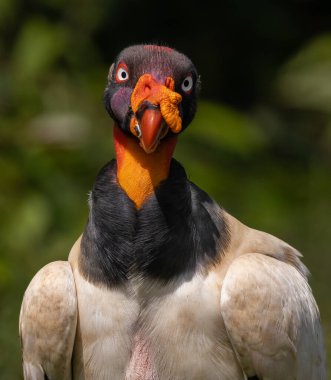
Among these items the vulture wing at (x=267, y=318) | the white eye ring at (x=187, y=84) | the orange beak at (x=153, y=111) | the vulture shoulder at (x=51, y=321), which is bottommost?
the vulture shoulder at (x=51, y=321)

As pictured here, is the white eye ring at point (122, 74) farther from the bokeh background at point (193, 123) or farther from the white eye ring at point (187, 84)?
the bokeh background at point (193, 123)

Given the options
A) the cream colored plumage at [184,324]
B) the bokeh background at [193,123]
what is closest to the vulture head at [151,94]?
the cream colored plumage at [184,324]

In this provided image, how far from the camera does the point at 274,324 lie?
4250 millimetres

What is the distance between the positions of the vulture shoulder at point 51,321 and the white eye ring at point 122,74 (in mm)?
781

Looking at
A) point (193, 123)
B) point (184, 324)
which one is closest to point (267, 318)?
point (184, 324)

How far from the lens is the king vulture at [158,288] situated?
4246 millimetres

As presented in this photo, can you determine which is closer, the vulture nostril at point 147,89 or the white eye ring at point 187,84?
the vulture nostril at point 147,89

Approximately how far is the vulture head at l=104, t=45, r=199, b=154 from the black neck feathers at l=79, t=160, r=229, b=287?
24cm

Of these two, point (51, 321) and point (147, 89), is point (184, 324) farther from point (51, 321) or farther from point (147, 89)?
point (147, 89)

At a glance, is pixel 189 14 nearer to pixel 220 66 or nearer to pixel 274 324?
pixel 220 66

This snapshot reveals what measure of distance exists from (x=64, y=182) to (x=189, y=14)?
267 cm

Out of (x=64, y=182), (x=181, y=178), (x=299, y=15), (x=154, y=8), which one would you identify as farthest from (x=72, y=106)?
(x=181, y=178)

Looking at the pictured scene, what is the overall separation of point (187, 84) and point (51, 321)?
41.3 inches

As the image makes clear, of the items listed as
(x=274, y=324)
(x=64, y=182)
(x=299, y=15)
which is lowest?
(x=64, y=182)
